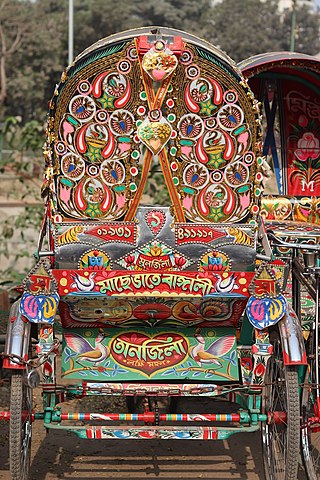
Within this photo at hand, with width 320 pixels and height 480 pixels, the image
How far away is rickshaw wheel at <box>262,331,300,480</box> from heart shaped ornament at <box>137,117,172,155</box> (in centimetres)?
115

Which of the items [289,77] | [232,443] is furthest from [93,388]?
[289,77]

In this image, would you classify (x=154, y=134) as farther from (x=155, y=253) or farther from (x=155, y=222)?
(x=155, y=253)

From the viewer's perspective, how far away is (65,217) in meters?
4.18

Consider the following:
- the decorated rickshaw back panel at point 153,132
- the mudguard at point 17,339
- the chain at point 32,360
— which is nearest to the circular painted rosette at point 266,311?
the decorated rickshaw back panel at point 153,132

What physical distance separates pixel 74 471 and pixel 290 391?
1.52 m

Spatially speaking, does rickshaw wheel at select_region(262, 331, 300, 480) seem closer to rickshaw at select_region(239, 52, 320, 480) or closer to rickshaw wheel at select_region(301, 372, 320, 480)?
rickshaw wheel at select_region(301, 372, 320, 480)

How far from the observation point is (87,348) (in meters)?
4.29

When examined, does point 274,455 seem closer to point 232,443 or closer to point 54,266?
point 232,443

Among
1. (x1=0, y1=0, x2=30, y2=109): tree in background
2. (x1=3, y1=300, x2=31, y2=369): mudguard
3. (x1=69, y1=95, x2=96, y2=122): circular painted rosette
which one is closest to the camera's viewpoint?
(x1=3, y1=300, x2=31, y2=369): mudguard

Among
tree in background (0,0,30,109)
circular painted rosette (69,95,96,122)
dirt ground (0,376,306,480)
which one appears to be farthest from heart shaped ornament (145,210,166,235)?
tree in background (0,0,30,109)

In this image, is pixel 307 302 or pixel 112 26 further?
pixel 112 26

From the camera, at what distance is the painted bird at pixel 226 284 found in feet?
13.5

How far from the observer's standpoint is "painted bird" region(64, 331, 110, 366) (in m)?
4.26

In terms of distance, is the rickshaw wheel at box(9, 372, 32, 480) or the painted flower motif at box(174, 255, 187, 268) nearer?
the rickshaw wheel at box(9, 372, 32, 480)
